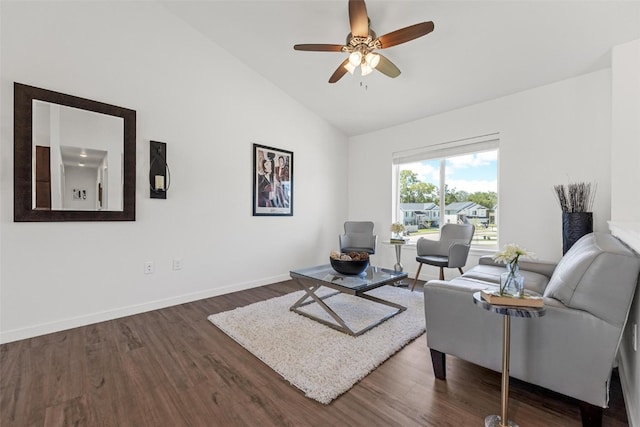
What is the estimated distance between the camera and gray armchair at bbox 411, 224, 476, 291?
324 cm

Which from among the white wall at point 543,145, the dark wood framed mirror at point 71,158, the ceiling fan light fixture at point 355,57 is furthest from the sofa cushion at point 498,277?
the dark wood framed mirror at point 71,158

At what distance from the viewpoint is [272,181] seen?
13.1 ft

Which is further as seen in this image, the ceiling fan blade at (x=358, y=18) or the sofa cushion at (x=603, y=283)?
the ceiling fan blade at (x=358, y=18)

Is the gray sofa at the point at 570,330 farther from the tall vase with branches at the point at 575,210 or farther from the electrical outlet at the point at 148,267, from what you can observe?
the electrical outlet at the point at 148,267

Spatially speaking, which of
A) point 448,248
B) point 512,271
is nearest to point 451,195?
point 448,248

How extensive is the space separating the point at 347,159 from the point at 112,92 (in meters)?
3.58

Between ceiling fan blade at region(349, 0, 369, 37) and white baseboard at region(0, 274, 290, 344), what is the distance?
310 cm

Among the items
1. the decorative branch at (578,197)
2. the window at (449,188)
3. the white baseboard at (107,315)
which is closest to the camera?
the white baseboard at (107,315)

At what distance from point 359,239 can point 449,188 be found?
5.00 ft

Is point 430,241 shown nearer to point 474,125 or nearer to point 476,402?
point 474,125

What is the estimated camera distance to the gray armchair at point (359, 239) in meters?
4.23

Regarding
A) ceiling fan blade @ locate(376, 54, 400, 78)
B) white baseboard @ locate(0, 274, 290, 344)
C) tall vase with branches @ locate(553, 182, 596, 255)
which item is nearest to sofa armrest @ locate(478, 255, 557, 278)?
tall vase with branches @ locate(553, 182, 596, 255)

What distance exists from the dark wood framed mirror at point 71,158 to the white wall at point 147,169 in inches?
2.8

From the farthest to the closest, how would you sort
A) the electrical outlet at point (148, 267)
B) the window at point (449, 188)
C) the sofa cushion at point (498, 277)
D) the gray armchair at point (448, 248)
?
1. the window at point (449, 188)
2. the gray armchair at point (448, 248)
3. the electrical outlet at point (148, 267)
4. the sofa cushion at point (498, 277)
